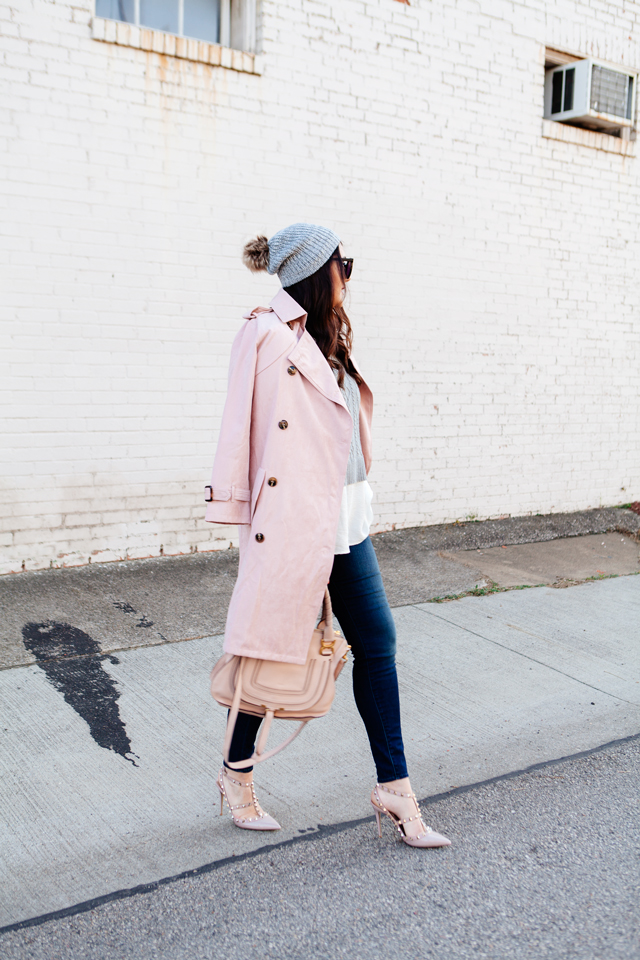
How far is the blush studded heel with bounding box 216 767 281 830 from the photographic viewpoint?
2.76 m

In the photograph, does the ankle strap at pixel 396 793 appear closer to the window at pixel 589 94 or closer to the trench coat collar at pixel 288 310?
the trench coat collar at pixel 288 310

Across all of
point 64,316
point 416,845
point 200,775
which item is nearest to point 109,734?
point 200,775

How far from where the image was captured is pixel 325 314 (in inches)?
104

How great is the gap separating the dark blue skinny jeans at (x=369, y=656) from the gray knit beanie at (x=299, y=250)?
34.4 inches

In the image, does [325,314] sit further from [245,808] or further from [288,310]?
[245,808]

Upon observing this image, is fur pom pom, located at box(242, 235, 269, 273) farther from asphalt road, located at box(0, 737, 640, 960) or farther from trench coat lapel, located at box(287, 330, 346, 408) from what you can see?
asphalt road, located at box(0, 737, 640, 960)

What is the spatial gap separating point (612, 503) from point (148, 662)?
18.9 ft

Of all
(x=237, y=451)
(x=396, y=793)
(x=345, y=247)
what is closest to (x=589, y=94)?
(x=345, y=247)

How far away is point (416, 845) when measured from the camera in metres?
2.71

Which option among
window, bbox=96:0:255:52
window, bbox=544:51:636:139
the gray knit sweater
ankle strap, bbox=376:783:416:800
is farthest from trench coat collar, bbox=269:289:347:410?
window, bbox=544:51:636:139

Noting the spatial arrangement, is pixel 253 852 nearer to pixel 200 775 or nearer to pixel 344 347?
pixel 200 775

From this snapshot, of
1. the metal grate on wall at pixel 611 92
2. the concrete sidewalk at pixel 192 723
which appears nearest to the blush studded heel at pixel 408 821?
the concrete sidewalk at pixel 192 723

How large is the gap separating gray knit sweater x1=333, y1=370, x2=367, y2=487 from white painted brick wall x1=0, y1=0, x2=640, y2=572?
127 inches

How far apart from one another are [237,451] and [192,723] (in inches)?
63.3
